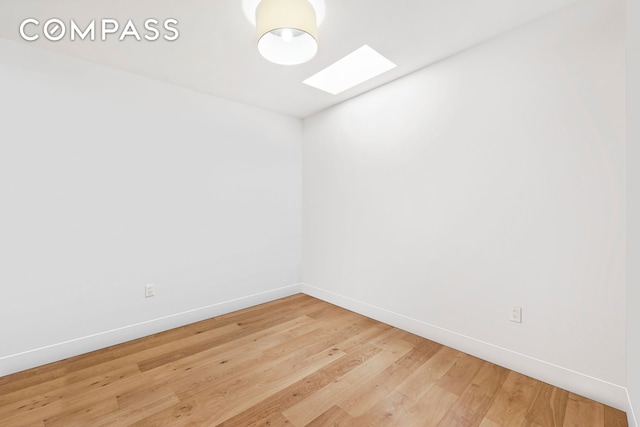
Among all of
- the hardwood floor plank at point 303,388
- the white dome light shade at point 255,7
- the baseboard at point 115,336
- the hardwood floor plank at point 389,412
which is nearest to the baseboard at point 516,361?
the hardwood floor plank at point 303,388

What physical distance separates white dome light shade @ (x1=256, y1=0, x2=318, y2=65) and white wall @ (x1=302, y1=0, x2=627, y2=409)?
121 cm

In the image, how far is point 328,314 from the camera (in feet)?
9.95

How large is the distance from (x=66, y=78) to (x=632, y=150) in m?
3.81

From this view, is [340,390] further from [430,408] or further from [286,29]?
[286,29]

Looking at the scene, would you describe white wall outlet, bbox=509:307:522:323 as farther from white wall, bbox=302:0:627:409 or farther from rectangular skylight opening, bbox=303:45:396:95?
rectangular skylight opening, bbox=303:45:396:95

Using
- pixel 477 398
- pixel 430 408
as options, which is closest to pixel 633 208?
pixel 477 398

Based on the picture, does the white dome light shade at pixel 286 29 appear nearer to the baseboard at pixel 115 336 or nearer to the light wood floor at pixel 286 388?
the light wood floor at pixel 286 388

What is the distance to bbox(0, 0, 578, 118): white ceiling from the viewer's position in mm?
1744

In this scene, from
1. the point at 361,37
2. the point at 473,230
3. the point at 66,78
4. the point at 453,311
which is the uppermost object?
the point at 361,37

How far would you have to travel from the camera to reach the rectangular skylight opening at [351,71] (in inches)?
94.7

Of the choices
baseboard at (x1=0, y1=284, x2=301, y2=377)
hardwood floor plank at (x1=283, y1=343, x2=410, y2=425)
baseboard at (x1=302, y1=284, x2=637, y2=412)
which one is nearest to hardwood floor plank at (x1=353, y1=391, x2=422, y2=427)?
hardwood floor plank at (x1=283, y1=343, x2=410, y2=425)

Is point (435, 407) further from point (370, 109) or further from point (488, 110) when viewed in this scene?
point (370, 109)

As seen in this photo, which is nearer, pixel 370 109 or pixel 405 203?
pixel 405 203

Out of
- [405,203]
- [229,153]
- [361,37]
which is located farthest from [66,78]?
[405,203]
